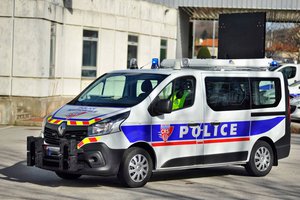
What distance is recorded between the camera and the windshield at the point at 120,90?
10695 mm

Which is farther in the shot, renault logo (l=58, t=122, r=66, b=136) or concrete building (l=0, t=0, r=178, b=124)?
concrete building (l=0, t=0, r=178, b=124)

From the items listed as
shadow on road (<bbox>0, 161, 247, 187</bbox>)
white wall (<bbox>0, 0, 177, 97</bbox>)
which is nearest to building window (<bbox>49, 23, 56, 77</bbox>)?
white wall (<bbox>0, 0, 177, 97</bbox>)

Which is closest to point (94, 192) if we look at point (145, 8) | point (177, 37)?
point (145, 8)

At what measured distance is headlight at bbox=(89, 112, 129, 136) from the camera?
10.1 m

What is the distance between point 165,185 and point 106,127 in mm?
1511

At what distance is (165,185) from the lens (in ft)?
35.8

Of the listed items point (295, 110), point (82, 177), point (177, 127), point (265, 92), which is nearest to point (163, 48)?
point (295, 110)

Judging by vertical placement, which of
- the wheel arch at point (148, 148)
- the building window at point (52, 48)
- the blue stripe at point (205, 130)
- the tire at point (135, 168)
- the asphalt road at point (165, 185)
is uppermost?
the building window at point (52, 48)

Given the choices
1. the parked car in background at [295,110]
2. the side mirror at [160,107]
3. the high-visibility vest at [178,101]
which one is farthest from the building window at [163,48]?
the side mirror at [160,107]

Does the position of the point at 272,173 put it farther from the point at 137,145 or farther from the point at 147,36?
the point at 147,36

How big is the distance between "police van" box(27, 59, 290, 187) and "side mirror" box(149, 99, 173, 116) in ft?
0.05

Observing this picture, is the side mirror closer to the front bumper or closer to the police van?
the police van

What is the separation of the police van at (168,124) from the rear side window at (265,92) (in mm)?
17

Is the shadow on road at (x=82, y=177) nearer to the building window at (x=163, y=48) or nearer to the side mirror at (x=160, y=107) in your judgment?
the side mirror at (x=160, y=107)
